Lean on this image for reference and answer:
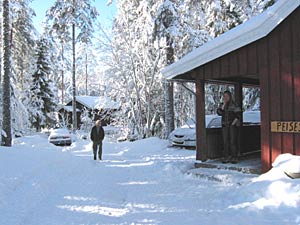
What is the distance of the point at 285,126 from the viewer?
7172 mm

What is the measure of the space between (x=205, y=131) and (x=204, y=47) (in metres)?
2.47

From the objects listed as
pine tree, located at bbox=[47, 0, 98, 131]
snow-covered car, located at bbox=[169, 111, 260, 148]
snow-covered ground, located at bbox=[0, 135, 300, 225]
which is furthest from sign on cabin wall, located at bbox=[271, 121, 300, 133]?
pine tree, located at bbox=[47, 0, 98, 131]

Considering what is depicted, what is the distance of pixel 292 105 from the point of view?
7.06 meters

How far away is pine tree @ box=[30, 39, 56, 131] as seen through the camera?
108 feet

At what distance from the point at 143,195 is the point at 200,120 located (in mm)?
3283

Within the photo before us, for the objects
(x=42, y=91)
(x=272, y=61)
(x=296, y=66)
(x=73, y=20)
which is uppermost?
(x=73, y=20)

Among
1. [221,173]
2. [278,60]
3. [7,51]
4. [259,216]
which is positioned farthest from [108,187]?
[7,51]

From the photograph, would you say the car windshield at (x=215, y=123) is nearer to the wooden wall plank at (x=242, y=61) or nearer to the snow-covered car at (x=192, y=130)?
the snow-covered car at (x=192, y=130)

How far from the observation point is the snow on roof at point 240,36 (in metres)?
6.95

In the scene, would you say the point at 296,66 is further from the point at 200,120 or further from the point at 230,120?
the point at 200,120

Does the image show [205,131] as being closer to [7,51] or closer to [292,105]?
[292,105]

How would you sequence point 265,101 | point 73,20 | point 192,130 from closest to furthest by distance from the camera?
1. point 265,101
2. point 192,130
3. point 73,20

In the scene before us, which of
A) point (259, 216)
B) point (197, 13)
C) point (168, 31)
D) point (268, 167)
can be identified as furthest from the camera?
point (197, 13)

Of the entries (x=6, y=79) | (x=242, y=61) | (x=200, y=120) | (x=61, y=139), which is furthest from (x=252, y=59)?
(x=61, y=139)
